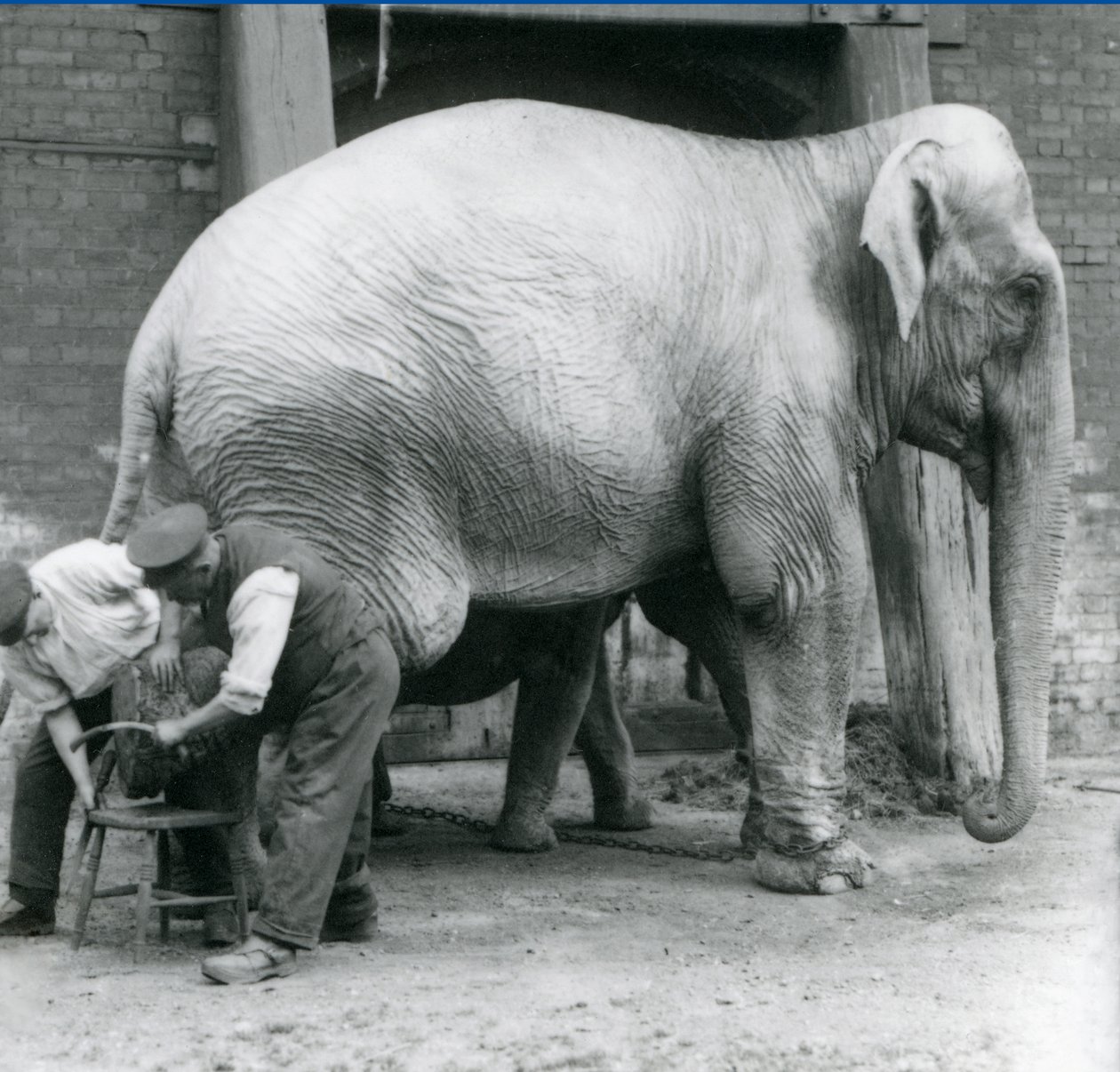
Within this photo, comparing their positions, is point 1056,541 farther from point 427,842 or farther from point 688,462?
point 427,842

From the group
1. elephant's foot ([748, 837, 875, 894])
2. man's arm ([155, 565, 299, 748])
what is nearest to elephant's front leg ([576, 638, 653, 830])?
elephant's foot ([748, 837, 875, 894])

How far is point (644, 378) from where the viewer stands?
5.86m

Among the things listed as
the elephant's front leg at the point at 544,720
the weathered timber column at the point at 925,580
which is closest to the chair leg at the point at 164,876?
the elephant's front leg at the point at 544,720

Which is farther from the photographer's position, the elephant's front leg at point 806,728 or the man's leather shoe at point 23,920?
the elephant's front leg at point 806,728

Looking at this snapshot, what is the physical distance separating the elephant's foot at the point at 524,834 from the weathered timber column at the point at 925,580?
6.34ft

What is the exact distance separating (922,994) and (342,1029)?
1633 mm

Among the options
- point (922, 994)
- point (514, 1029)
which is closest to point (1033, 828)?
point (922, 994)

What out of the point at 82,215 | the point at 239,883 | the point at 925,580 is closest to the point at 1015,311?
the point at 925,580

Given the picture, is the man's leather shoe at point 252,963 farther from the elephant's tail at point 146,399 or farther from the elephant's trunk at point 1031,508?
the elephant's trunk at point 1031,508

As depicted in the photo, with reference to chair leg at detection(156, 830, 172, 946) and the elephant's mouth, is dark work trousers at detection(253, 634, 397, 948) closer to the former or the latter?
chair leg at detection(156, 830, 172, 946)

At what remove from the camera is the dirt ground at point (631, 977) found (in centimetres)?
441

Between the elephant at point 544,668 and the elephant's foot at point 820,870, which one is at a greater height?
the elephant at point 544,668

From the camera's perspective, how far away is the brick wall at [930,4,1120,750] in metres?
9.18

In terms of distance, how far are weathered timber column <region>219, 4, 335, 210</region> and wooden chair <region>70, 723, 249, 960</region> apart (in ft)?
8.82
